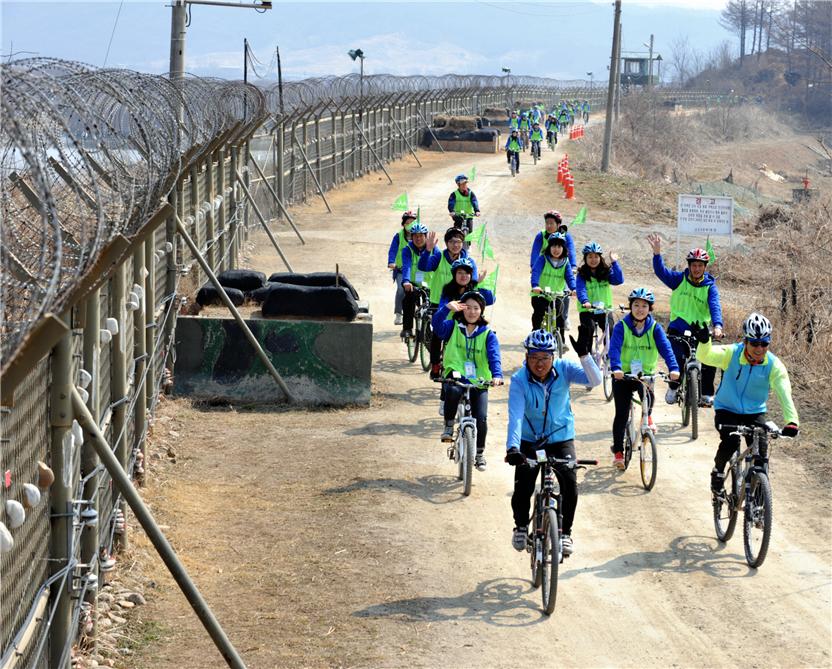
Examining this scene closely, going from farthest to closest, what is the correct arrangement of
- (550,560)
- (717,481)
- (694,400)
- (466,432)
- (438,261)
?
(438,261) → (694,400) → (466,432) → (717,481) → (550,560)

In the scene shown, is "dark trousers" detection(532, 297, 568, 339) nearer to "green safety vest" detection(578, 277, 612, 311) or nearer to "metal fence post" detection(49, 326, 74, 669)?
"green safety vest" detection(578, 277, 612, 311)

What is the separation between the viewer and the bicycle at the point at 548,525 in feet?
28.8

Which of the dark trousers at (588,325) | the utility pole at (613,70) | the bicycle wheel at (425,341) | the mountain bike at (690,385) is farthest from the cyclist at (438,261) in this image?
the utility pole at (613,70)

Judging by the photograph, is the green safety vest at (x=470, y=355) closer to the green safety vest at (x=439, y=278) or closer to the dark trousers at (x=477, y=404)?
the dark trousers at (x=477, y=404)

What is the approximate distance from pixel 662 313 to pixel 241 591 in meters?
13.2

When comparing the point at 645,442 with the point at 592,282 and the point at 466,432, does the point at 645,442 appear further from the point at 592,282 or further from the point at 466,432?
the point at 592,282

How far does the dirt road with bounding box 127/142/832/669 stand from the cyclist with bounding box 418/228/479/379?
0.81 m

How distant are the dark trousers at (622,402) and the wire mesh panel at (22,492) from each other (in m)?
6.31

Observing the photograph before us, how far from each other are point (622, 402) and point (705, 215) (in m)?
11.0

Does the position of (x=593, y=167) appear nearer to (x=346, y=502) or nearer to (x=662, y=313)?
(x=662, y=313)

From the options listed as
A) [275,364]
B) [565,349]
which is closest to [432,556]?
[275,364]

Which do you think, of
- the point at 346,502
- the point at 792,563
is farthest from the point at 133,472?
the point at 792,563

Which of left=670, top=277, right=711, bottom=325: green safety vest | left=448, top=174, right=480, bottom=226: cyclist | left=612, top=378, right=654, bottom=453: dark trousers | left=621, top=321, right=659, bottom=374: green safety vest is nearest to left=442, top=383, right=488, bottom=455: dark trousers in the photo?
left=612, top=378, right=654, bottom=453: dark trousers

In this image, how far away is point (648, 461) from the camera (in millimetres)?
11656
